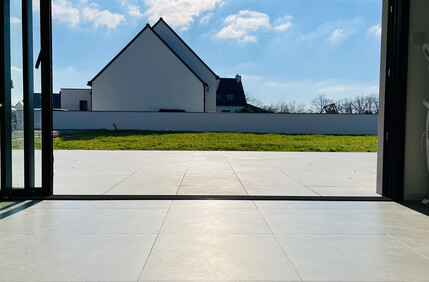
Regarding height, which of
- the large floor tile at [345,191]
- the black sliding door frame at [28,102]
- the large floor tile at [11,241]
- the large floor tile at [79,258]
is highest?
the black sliding door frame at [28,102]

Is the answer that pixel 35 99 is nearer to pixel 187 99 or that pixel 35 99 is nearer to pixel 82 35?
pixel 82 35

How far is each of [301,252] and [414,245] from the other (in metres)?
0.96

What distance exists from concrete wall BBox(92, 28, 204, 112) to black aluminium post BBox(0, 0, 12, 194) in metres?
20.1

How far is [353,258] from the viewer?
A: 2.08 m

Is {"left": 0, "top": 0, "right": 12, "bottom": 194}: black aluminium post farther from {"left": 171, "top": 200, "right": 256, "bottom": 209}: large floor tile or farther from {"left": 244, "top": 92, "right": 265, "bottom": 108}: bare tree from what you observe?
{"left": 244, "top": 92, "right": 265, "bottom": 108}: bare tree

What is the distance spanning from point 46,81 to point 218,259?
314 centimetres

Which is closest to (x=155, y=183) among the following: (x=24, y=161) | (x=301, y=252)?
(x=24, y=161)

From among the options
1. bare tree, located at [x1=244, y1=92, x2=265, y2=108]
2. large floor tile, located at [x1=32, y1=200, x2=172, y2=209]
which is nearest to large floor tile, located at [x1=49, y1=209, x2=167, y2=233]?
large floor tile, located at [x1=32, y1=200, x2=172, y2=209]

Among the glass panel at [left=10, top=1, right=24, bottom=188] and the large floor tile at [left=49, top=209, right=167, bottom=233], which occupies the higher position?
the glass panel at [left=10, top=1, right=24, bottom=188]

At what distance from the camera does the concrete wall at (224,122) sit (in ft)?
68.2

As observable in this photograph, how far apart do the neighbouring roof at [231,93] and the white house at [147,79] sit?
1975cm

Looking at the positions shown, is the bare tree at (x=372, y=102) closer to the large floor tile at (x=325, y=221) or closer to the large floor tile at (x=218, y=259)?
the large floor tile at (x=325, y=221)

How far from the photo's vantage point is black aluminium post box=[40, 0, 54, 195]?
3.66 m

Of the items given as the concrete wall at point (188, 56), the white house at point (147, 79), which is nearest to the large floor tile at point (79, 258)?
the white house at point (147, 79)
